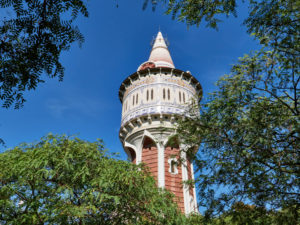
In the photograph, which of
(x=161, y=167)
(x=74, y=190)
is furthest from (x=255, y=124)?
(x=161, y=167)

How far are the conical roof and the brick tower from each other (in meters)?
0.59

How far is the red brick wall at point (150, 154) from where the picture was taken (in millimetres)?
16914

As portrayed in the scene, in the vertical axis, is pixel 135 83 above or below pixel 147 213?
above

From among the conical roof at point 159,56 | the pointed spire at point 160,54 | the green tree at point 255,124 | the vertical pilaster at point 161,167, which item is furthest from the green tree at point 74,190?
the pointed spire at point 160,54

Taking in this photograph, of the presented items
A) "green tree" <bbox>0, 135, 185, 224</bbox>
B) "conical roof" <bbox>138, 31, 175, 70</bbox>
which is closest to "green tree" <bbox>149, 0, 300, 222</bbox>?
"green tree" <bbox>0, 135, 185, 224</bbox>

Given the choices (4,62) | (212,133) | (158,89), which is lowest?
(4,62)

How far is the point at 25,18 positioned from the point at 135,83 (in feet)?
58.0

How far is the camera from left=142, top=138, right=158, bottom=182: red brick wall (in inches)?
666

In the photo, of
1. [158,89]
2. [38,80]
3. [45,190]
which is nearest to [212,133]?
[38,80]

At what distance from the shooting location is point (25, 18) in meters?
2.64

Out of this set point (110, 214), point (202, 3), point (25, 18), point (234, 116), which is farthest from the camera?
point (110, 214)

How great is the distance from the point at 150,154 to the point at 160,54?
37.3ft

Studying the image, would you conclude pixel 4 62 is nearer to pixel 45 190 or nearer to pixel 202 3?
pixel 202 3

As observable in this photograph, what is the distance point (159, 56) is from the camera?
80.7 ft
